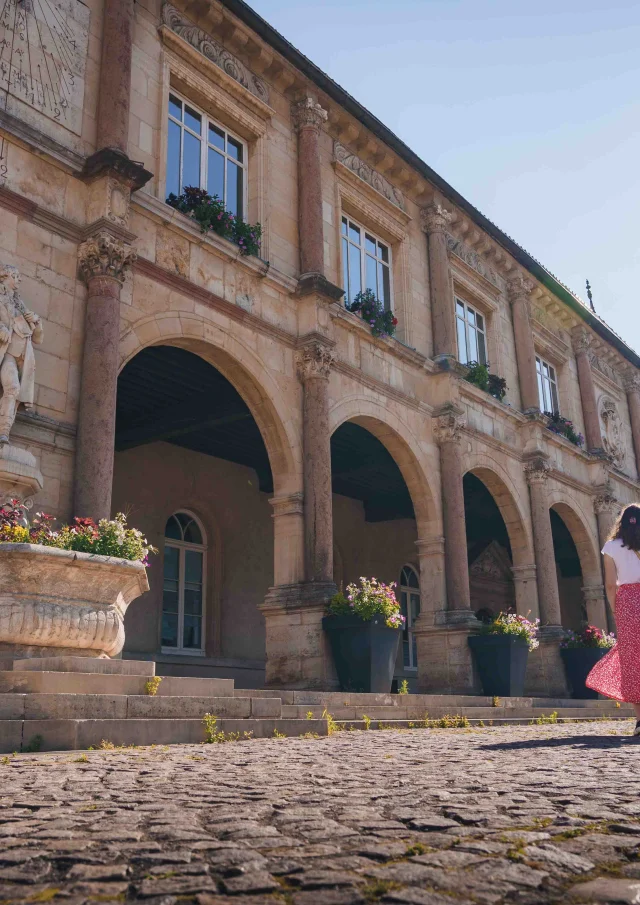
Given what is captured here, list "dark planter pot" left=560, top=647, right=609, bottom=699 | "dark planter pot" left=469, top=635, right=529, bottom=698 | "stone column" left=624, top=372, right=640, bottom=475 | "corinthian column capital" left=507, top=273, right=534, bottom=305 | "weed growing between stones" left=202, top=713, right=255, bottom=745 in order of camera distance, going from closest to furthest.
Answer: "weed growing between stones" left=202, top=713, right=255, bottom=745, "dark planter pot" left=469, top=635, right=529, bottom=698, "dark planter pot" left=560, top=647, right=609, bottom=699, "corinthian column capital" left=507, top=273, right=534, bottom=305, "stone column" left=624, top=372, right=640, bottom=475

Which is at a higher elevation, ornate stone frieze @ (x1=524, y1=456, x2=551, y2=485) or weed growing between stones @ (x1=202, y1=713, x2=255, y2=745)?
ornate stone frieze @ (x1=524, y1=456, x2=551, y2=485)

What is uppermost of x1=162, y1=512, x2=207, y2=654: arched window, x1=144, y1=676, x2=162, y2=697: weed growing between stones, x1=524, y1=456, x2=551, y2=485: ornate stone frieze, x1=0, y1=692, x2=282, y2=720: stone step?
x1=524, y1=456, x2=551, y2=485: ornate stone frieze

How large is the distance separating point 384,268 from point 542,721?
8.32 metres

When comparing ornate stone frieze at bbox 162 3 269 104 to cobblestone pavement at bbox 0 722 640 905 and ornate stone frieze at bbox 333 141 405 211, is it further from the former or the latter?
cobblestone pavement at bbox 0 722 640 905

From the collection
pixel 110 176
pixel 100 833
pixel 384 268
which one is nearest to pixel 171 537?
pixel 384 268

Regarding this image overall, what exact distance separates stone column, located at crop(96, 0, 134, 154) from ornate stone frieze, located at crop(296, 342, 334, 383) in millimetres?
3574

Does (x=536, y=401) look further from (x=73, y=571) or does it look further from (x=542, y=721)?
(x=73, y=571)

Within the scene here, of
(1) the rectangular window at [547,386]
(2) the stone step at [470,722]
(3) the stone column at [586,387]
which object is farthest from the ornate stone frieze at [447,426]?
(3) the stone column at [586,387]

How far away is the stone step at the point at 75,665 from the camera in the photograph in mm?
5750

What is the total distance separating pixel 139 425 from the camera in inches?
539

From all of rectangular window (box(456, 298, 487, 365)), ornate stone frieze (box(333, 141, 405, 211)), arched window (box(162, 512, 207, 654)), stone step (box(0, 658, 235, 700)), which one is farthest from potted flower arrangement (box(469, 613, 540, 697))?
stone step (box(0, 658, 235, 700))

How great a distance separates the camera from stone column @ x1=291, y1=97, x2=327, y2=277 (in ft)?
40.6

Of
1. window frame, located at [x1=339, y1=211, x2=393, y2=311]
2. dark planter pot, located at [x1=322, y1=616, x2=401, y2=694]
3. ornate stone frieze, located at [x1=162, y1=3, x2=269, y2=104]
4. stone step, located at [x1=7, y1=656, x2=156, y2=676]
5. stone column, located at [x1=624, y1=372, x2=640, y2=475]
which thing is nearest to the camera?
stone step, located at [x1=7, y1=656, x2=156, y2=676]

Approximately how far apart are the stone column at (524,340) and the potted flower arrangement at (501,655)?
231 inches
